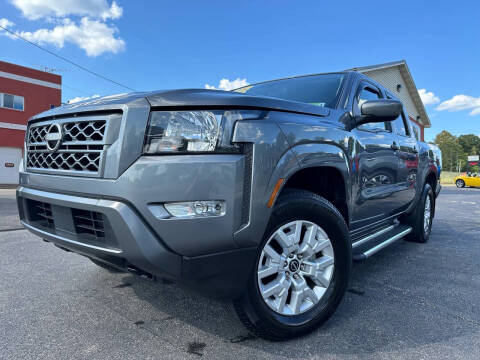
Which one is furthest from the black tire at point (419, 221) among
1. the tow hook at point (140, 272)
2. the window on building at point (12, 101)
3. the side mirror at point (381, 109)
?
the window on building at point (12, 101)

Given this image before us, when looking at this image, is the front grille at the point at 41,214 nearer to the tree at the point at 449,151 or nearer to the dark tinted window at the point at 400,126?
the dark tinted window at the point at 400,126

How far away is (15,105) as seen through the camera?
20.7 meters

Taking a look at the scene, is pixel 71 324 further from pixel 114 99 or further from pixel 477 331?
pixel 477 331

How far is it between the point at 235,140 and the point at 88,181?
77 cm

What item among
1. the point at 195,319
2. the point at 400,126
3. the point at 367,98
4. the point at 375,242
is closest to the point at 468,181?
the point at 400,126

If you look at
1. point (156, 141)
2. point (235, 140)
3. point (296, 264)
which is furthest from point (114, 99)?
point (296, 264)

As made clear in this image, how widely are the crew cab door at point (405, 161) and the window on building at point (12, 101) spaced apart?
902 inches

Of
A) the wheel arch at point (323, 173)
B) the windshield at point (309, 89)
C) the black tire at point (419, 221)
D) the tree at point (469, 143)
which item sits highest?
the tree at point (469, 143)

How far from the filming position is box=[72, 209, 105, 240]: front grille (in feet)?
5.70

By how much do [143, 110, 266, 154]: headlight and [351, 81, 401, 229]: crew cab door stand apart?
1.27 metres

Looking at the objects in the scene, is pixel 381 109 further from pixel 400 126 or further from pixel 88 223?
pixel 88 223

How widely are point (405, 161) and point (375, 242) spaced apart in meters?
1.22

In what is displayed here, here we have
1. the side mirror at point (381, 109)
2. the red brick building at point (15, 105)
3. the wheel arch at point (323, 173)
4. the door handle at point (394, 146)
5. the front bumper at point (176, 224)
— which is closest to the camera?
the front bumper at point (176, 224)

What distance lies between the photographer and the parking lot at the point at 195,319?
188 centimetres
